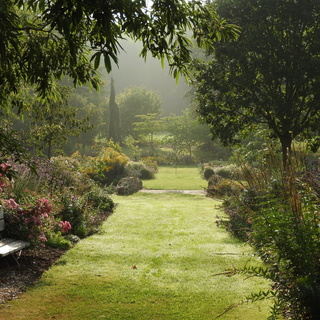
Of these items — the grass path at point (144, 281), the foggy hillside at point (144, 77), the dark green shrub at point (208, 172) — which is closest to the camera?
the grass path at point (144, 281)

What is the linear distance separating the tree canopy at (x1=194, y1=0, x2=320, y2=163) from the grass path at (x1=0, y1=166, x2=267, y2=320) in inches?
147

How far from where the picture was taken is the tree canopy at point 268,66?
10617 millimetres

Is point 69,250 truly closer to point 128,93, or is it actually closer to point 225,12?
point 225,12

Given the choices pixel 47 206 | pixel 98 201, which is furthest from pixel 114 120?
pixel 47 206

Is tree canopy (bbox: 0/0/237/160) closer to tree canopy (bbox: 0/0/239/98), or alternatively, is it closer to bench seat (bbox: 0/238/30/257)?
tree canopy (bbox: 0/0/239/98)

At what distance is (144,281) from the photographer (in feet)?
18.8

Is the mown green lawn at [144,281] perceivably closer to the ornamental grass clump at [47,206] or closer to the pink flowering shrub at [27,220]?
the ornamental grass clump at [47,206]

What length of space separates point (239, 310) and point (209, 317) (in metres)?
0.42

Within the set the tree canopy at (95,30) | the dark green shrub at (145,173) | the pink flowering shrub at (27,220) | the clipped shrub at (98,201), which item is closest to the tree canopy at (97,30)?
the tree canopy at (95,30)

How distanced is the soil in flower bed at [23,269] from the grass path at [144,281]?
160 mm

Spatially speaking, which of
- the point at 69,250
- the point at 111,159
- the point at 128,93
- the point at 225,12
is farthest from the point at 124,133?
the point at 69,250

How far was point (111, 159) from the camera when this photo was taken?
2167cm

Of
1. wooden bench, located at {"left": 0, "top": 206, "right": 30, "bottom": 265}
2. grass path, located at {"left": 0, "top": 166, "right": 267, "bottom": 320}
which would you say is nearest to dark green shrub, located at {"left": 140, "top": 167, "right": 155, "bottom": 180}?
grass path, located at {"left": 0, "top": 166, "right": 267, "bottom": 320}

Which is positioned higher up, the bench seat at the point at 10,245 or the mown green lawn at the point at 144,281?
the bench seat at the point at 10,245
